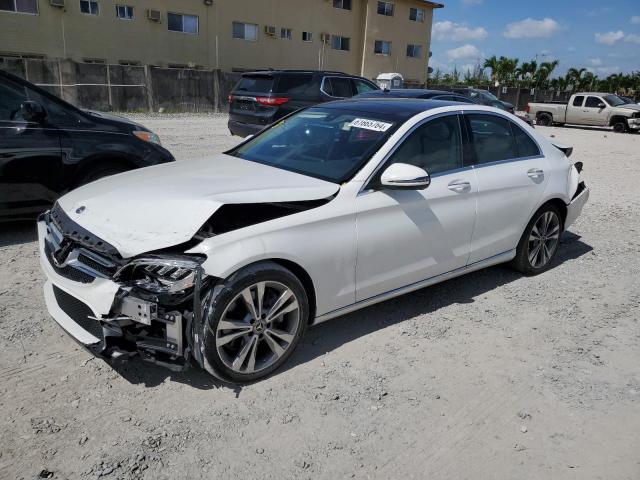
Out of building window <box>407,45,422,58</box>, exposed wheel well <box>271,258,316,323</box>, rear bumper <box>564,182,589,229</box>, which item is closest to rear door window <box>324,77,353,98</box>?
rear bumper <box>564,182,589,229</box>

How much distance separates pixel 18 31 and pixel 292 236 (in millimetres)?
26803

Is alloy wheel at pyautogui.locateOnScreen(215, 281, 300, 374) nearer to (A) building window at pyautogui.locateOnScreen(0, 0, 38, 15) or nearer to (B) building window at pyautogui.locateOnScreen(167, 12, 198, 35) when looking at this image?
(A) building window at pyautogui.locateOnScreen(0, 0, 38, 15)

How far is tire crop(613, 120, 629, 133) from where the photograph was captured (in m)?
24.2

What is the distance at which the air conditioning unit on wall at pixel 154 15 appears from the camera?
27.6m

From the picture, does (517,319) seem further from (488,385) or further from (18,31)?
(18,31)

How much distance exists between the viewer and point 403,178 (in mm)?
3594

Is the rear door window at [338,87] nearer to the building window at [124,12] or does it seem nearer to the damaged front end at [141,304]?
the damaged front end at [141,304]

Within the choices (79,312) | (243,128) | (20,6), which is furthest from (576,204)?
(20,6)

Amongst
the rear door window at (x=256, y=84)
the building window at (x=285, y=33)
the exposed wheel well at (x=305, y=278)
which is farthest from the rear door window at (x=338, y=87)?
the building window at (x=285, y=33)

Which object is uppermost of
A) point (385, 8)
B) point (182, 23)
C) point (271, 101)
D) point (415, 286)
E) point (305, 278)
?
point (385, 8)

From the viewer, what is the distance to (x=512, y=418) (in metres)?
3.06

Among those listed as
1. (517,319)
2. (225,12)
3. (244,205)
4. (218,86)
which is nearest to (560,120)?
(218,86)

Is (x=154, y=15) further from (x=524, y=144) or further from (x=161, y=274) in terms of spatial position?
(x=161, y=274)

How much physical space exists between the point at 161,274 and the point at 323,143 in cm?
185
